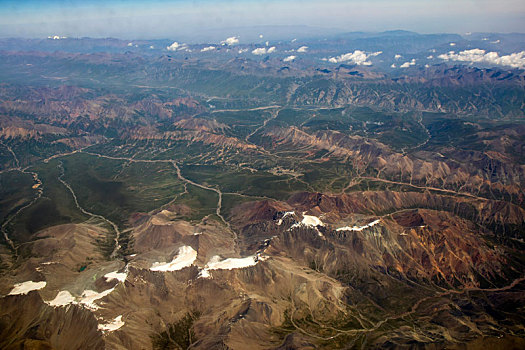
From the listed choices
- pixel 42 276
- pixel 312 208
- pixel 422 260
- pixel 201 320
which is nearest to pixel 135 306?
pixel 201 320

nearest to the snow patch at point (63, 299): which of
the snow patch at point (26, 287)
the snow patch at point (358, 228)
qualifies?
the snow patch at point (26, 287)

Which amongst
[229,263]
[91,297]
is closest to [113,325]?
[91,297]

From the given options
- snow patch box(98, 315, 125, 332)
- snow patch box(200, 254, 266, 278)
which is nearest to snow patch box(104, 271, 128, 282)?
snow patch box(98, 315, 125, 332)

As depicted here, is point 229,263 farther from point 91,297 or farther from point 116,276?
point 91,297

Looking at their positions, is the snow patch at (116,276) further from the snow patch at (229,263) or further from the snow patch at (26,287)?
the snow patch at (229,263)

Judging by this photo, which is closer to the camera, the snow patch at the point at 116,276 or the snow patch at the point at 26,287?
the snow patch at the point at 26,287

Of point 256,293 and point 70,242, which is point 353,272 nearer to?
point 256,293
